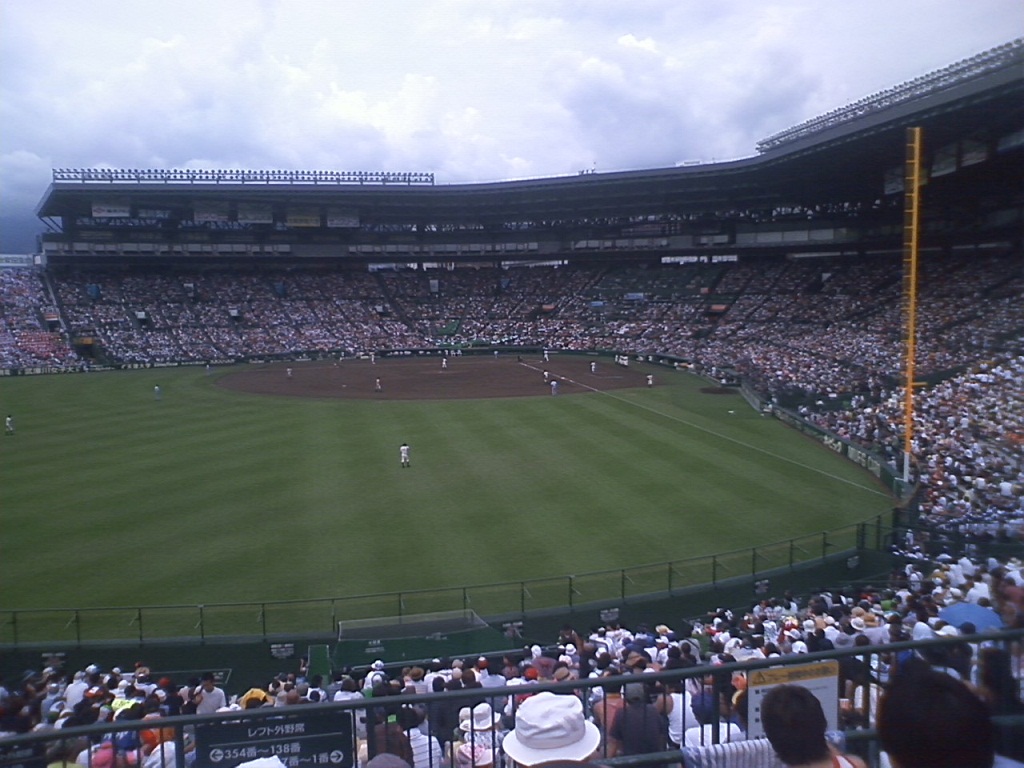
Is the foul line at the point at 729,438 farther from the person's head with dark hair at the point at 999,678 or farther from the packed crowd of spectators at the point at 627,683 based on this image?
the person's head with dark hair at the point at 999,678

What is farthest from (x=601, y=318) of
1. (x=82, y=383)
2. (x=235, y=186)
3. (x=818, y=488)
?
(x=818, y=488)

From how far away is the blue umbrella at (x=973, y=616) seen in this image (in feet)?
28.9

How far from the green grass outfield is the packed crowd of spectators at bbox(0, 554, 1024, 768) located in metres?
4.35

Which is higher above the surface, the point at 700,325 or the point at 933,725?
the point at 700,325

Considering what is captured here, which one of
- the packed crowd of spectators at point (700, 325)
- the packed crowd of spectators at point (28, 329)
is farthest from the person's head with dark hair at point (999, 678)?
the packed crowd of spectators at point (28, 329)

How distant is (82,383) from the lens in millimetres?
52438

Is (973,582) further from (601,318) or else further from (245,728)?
(601,318)

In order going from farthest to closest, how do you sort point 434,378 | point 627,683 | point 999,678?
point 434,378
point 999,678
point 627,683

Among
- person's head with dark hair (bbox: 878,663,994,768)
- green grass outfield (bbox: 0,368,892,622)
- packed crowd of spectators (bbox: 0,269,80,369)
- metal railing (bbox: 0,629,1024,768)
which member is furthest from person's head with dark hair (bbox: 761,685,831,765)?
packed crowd of spectators (bbox: 0,269,80,369)

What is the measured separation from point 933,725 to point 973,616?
25.5 ft

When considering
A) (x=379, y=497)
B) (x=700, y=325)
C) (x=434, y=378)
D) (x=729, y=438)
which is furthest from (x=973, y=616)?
(x=700, y=325)

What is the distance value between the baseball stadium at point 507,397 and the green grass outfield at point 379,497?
16cm

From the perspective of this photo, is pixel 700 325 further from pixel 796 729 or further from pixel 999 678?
pixel 796 729

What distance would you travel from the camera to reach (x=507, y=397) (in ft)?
142
